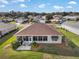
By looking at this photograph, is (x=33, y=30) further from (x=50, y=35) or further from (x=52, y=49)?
(x=52, y=49)

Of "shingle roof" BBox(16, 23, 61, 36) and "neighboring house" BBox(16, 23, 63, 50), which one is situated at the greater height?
"shingle roof" BBox(16, 23, 61, 36)

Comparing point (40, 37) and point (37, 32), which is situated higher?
point (37, 32)

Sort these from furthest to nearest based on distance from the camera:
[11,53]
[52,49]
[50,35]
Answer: [50,35] → [52,49] → [11,53]

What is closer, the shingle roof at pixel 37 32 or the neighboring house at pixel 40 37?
the neighboring house at pixel 40 37

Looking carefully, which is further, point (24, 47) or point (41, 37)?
point (41, 37)

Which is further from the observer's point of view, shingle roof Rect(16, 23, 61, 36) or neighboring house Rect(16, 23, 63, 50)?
shingle roof Rect(16, 23, 61, 36)

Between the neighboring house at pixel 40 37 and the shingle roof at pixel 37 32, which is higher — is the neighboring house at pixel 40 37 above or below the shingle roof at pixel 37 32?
below

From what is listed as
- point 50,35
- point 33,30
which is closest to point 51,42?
point 50,35

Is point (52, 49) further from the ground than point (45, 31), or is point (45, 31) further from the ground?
point (45, 31)

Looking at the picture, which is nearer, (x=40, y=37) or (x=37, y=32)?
(x=40, y=37)

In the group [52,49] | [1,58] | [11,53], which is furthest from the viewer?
[52,49]
